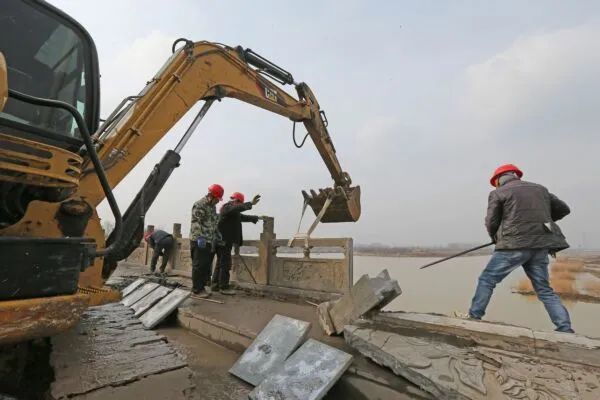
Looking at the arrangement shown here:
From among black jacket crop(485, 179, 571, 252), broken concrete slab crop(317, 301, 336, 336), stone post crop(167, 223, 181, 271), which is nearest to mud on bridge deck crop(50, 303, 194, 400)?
broken concrete slab crop(317, 301, 336, 336)

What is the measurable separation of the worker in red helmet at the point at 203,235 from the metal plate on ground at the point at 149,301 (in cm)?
57

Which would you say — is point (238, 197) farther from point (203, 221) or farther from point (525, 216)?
point (525, 216)

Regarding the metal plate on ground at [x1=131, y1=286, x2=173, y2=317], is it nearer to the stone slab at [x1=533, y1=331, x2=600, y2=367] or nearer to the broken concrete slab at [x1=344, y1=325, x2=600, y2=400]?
the broken concrete slab at [x1=344, y1=325, x2=600, y2=400]

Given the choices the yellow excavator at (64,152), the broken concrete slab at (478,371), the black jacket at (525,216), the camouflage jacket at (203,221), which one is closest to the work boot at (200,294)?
the camouflage jacket at (203,221)

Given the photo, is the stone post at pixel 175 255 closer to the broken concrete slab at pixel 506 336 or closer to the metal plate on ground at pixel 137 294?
the metal plate on ground at pixel 137 294

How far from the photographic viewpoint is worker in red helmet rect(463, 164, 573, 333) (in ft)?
10.1

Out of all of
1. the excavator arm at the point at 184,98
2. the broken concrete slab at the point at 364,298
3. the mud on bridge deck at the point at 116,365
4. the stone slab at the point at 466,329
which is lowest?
the mud on bridge deck at the point at 116,365

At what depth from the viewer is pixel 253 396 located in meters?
2.22

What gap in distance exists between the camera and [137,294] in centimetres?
557

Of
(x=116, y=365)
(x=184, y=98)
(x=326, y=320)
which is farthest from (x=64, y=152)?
(x=326, y=320)

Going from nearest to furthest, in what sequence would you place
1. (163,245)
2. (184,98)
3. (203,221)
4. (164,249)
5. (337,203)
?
(184,98) → (203,221) → (337,203) → (163,245) → (164,249)

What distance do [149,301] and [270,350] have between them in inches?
116

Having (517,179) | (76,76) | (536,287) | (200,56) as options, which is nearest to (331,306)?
(536,287)

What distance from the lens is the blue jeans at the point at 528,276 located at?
9.94 ft
